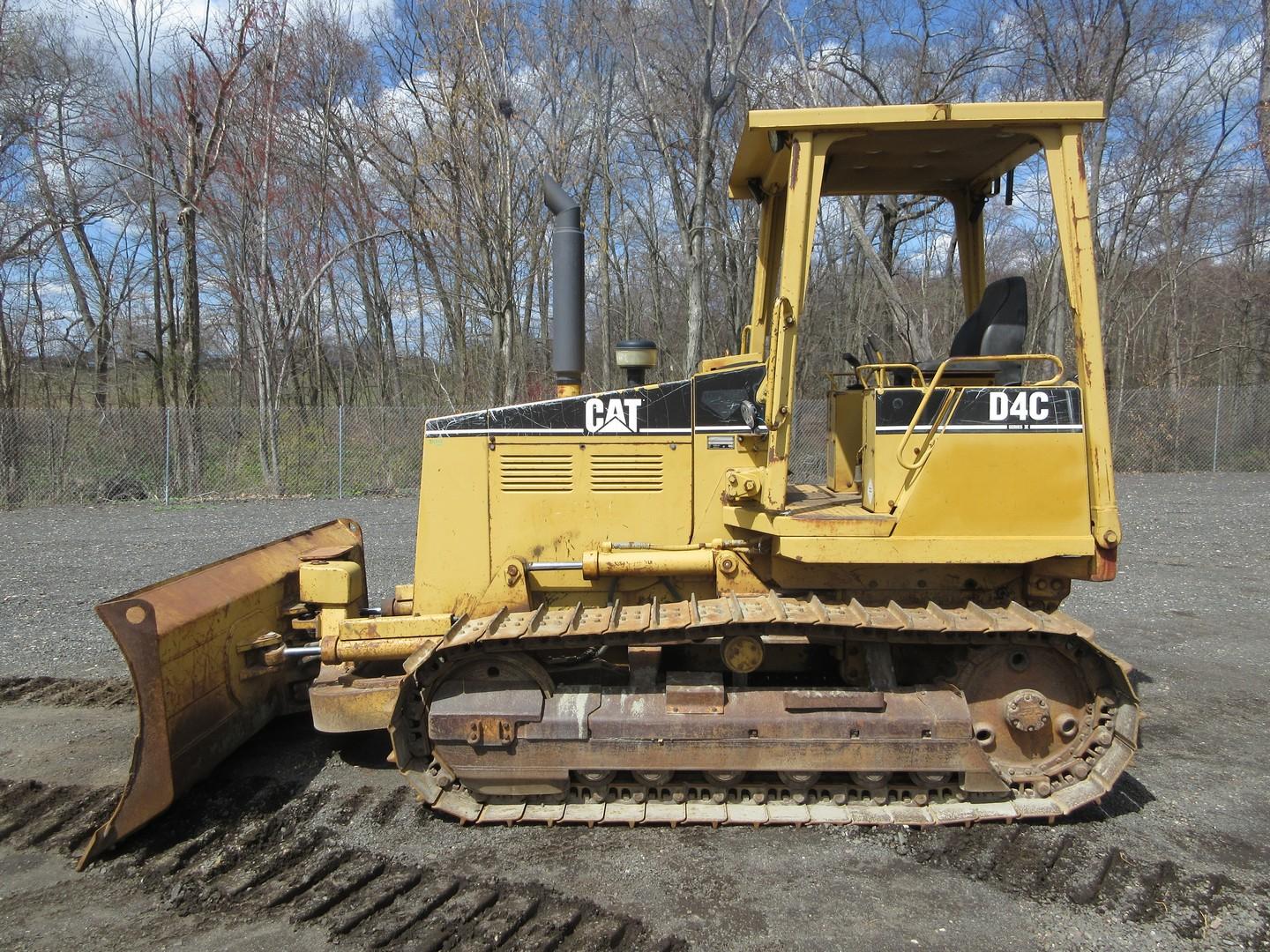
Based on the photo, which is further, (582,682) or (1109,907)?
(582,682)

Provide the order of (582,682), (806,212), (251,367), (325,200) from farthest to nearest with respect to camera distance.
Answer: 1. (251,367)
2. (325,200)
3. (582,682)
4. (806,212)

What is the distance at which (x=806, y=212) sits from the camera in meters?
3.90

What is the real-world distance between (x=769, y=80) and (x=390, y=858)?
19.9 m

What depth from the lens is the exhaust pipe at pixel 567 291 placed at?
461 centimetres

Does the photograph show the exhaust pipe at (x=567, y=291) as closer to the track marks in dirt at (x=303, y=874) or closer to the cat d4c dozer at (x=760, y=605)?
the cat d4c dozer at (x=760, y=605)

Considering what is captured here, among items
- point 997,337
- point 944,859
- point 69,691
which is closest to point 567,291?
point 997,337

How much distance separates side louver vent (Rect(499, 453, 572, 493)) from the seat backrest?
2.21m

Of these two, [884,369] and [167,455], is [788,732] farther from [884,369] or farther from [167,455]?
[167,455]

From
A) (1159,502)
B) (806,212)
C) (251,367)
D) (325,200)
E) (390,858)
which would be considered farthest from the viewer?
Answer: (251,367)

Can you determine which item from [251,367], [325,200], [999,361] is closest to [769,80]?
[325,200]

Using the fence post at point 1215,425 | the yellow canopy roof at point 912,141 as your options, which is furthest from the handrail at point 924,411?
the fence post at point 1215,425

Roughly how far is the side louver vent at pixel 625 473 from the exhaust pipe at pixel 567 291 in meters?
0.56

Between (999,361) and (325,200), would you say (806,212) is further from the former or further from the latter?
(325,200)

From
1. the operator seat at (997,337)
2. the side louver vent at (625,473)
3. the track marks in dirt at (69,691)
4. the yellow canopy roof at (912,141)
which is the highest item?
the yellow canopy roof at (912,141)
